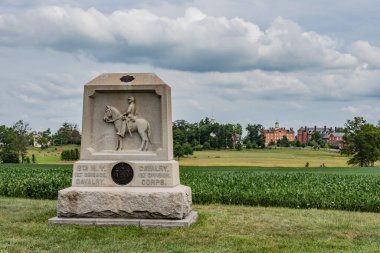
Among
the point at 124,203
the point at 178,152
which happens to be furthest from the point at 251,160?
the point at 124,203

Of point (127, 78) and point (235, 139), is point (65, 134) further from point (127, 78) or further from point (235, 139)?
point (127, 78)

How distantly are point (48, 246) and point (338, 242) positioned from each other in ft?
17.3

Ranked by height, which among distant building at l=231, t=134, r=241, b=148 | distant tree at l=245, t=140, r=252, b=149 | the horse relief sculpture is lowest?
the horse relief sculpture

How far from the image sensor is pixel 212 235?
11.1 m

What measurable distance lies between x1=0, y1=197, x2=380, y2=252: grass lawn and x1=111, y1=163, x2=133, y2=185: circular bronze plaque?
1296 millimetres

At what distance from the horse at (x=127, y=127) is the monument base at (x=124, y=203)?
1080mm

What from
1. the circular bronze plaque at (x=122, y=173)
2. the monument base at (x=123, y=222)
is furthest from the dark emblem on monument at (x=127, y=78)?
the monument base at (x=123, y=222)

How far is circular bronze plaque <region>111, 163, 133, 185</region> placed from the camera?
12.6 metres

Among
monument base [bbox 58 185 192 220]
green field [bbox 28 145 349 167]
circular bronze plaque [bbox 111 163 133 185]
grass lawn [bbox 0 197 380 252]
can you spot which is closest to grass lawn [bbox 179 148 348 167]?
green field [bbox 28 145 349 167]

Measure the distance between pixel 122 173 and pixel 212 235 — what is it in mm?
2707

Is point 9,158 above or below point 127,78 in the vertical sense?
below

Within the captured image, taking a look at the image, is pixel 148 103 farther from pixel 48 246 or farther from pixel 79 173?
pixel 48 246

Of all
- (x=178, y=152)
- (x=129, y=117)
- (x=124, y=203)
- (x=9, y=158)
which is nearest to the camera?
(x=124, y=203)

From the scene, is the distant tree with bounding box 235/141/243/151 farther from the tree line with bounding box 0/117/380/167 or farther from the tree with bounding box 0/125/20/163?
the tree with bounding box 0/125/20/163
